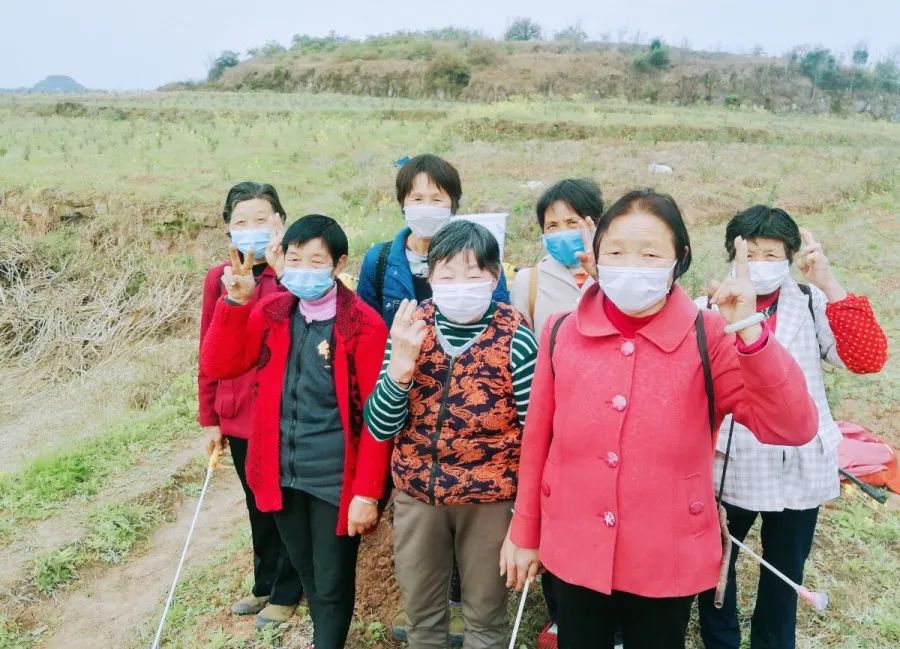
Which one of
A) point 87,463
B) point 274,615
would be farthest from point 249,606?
point 87,463

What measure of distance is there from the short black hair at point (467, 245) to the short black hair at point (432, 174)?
2.17 ft

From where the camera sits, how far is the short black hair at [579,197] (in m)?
2.49

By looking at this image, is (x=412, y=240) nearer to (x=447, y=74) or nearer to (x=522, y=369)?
(x=522, y=369)

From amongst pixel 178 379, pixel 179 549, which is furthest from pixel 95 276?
pixel 179 549

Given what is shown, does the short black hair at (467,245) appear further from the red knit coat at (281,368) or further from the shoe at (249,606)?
the shoe at (249,606)

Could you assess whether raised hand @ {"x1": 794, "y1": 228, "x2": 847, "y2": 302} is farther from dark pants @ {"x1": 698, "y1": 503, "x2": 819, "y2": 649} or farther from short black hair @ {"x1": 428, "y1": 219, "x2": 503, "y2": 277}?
short black hair @ {"x1": 428, "y1": 219, "x2": 503, "y2": 277}

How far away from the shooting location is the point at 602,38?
189 ft

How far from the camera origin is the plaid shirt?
2.13 metres

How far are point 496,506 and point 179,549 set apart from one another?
9.06ft

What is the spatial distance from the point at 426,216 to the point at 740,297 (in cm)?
152

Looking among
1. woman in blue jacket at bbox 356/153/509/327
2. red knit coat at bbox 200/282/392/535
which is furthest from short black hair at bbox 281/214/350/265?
woman in blue jacket at bbox 356/153/509/327

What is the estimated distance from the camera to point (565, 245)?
8.32ft

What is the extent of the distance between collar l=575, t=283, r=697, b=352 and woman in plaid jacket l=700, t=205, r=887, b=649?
651 millimetres

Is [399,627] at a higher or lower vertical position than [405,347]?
lower
